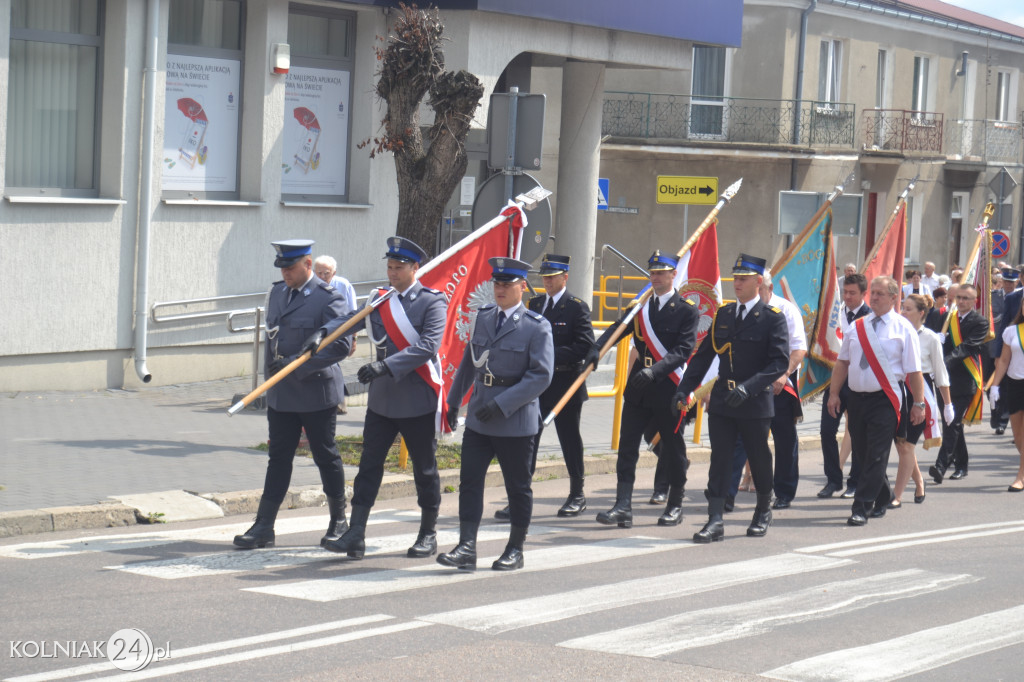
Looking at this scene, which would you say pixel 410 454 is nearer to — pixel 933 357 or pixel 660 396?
pixel 660 396

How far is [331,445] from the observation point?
866 cm

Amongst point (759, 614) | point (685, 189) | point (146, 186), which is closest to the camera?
point (759, 614)

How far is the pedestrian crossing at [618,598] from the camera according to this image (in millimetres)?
6363

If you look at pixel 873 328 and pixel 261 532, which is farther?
pixel 873 328

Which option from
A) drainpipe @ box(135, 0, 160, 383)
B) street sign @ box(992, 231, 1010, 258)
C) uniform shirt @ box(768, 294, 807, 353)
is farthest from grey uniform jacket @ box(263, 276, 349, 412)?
street sign @ box(992, 231, 1010, 258)

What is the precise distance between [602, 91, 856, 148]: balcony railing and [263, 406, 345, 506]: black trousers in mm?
22506

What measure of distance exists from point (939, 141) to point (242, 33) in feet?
75.9

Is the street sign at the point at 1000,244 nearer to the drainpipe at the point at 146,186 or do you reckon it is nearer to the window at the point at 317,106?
the window at the point at 317,106

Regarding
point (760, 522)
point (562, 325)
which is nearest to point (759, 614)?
point (760, 522)

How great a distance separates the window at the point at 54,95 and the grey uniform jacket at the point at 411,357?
729 centimetres

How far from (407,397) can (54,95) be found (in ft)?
26.4

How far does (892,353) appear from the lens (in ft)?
34.3

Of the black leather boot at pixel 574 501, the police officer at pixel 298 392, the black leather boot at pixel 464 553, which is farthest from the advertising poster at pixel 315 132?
the black leather boot at pixel 464 553

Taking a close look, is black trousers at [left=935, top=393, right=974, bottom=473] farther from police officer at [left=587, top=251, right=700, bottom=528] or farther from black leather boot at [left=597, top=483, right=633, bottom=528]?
black leather boot at [left=597, top=483, right=633, bottom=528]
